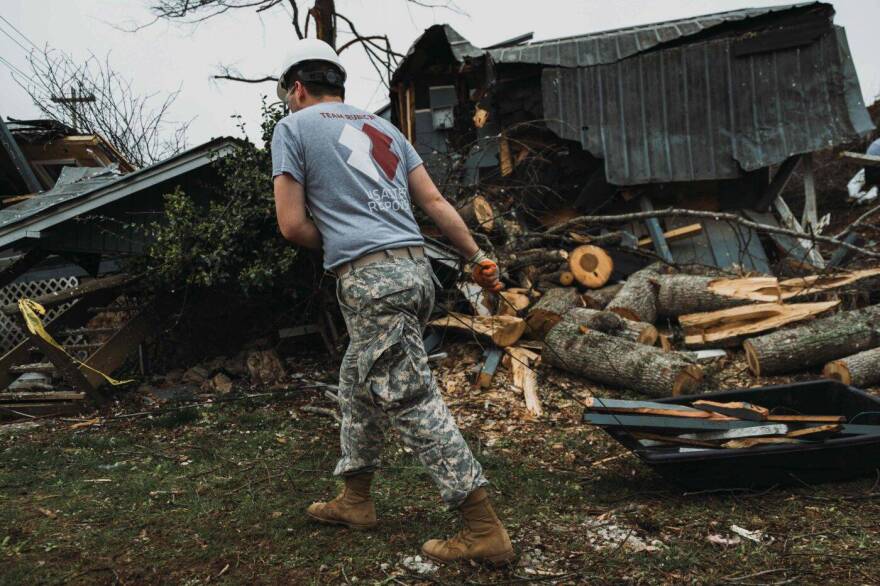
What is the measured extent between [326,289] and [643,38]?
7803 mm

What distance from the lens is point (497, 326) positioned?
668 cm

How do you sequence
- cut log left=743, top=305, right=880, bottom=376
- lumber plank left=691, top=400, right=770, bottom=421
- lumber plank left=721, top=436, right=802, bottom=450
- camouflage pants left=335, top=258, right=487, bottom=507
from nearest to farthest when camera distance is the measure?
camouflage pants left=335, top=258, right=487, bottom=507, lumber plank left=721, top=436, right=802, bottom=450, lumber plank left=691, top=400, right=770, bottom=421, cut log left=743, top=305, right=880, bottom=376

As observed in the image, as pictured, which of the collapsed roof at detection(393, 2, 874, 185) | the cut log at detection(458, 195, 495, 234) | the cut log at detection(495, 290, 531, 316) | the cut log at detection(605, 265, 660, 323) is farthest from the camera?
the collapsed roof at detection(393, 2, 874, 185)

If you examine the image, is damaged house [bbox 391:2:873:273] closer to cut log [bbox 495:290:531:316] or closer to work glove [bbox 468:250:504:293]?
cut log [bbox 495:290:531:316]

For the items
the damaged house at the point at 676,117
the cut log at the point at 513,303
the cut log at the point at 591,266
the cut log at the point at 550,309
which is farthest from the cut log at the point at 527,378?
the damaged house at the point at 676,117

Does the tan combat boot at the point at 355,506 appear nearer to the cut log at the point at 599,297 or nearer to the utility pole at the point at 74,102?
the cut log at the point at 599,297

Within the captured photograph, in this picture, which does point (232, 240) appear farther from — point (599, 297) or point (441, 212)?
point (599, 297)

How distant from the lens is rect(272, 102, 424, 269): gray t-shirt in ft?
9.21

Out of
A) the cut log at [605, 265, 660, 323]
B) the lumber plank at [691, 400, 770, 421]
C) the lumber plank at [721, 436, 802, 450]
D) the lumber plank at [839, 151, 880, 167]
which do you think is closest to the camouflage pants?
the lumber plank at [721, 436, 802, 450]

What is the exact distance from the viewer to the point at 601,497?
144 inches

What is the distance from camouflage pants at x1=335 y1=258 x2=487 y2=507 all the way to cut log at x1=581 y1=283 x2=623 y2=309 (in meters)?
5.52

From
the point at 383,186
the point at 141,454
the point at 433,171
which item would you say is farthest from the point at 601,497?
the point at 433,171

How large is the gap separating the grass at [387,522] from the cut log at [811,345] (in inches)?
86.3

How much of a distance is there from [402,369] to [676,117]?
9.88 m
